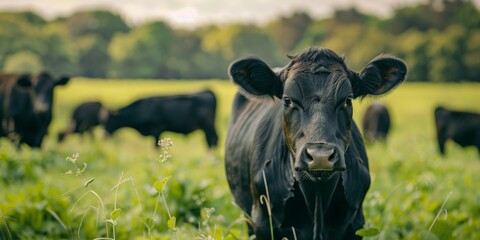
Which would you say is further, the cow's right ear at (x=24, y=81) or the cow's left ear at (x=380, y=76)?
the cow's right ear at (x=24, y=81)

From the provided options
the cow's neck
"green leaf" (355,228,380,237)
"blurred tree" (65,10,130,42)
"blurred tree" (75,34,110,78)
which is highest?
the cow's neck

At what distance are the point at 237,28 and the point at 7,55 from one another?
5330 centimetres

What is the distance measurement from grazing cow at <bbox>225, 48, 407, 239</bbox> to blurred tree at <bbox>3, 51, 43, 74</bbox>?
21541mm

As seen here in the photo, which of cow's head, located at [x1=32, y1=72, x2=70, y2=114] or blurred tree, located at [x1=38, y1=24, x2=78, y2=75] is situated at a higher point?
cow's head, located at [x1=32, y1=72, x2=70, y2=114]

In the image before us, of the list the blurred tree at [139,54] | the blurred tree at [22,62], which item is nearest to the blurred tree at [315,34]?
the blurred tree at [139,54]

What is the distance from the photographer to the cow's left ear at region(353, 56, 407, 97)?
367cm

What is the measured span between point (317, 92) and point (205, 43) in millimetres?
61831

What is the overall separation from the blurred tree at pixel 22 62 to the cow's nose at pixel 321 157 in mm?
22476

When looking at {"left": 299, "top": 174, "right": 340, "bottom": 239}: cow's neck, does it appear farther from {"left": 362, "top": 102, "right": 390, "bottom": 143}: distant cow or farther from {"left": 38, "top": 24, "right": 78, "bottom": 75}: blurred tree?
{"left": 38, "top": 24, "right": 78, "bottom": 75}: blurred tree

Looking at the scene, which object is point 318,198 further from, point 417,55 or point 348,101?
point 417,55

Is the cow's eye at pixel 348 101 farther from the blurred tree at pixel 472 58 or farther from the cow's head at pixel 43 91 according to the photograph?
the blurred tree at pixel 472 58

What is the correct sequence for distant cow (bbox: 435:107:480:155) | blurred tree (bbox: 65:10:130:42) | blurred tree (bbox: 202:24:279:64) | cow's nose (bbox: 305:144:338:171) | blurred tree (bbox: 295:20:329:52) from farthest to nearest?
1. blurred tree (bbox: 295:20:329:52)
2. blurred tree (bbox: 202:24:279:64)
3. blurred tree (bbox: 65:10:130:42)
4. distant cow (bbox: 435:107:480:155)
5. cow's nose (bbox: 305:144:338:171)

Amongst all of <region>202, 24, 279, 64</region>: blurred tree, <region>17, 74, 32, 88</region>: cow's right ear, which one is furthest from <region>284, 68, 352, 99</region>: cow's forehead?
<region>202, 24, 279, 64</region>: blurred tree

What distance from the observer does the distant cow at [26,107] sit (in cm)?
1230
